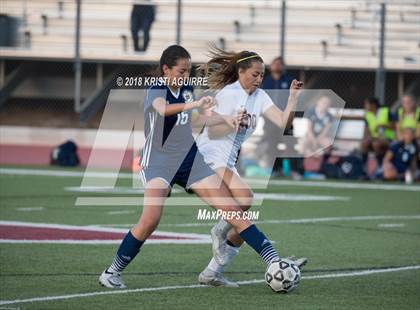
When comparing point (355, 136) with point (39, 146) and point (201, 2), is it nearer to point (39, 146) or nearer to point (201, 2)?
point (201, 2)

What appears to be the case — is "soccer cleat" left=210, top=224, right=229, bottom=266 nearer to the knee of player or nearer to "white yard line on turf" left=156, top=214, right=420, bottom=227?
the knee of player

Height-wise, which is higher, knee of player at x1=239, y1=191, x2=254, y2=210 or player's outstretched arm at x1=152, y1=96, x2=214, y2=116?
player's outstretched arm at x1=152, y1=96, x2=214, y2=116

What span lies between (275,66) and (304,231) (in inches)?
286

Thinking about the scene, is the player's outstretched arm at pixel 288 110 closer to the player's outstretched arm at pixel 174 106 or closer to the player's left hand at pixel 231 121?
the player's left hand at pixel 231 121

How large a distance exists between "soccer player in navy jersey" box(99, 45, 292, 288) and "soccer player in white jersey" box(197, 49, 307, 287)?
0.45 ft

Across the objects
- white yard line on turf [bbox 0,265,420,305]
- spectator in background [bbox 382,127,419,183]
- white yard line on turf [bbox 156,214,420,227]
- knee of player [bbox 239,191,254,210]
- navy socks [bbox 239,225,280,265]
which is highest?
knee of player [bbox 239,191,254,210]

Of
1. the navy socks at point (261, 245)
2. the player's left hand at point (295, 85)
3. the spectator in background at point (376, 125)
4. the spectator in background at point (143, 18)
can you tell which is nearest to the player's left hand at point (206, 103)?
the player's left hand at point (295, 85)

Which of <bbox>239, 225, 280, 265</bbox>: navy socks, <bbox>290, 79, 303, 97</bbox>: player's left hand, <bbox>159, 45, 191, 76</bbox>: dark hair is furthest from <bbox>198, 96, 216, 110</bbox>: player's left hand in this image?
<bbox>239, 225, 280, 265</bbox>: navy socks

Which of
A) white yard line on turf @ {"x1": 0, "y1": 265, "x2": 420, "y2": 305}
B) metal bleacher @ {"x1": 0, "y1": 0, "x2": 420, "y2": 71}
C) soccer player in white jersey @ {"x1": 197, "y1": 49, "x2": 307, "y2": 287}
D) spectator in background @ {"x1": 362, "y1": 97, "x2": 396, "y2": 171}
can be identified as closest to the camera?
white yard line on turf @ {"x1": 0, "y1": 265, "x2": 420, "y2": 305}

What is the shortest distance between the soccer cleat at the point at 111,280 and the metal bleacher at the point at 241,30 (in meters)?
15.8

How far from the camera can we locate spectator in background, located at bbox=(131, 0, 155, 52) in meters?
23.6

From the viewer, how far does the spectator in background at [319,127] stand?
63.6 ft

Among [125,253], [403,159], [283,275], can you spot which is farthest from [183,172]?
[403,159]

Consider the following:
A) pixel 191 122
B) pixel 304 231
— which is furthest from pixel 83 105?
pixel 191 122
